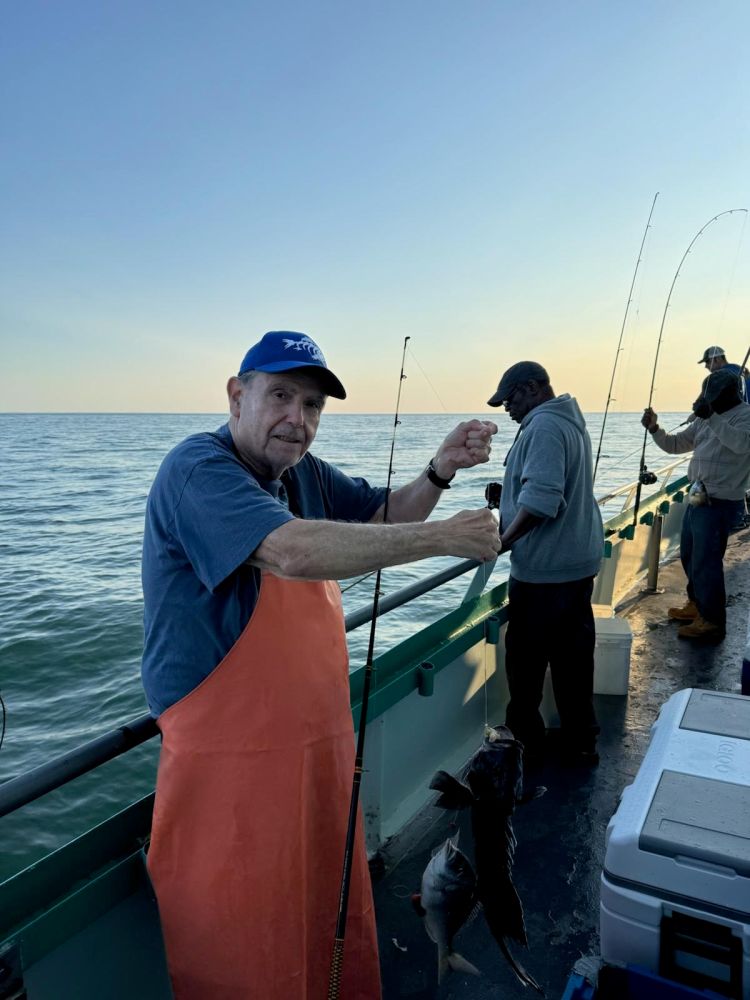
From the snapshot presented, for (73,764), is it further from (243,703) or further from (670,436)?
(670,436)

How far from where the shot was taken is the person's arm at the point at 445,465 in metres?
2.46

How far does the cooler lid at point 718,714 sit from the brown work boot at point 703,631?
3148mm

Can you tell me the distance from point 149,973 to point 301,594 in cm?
127

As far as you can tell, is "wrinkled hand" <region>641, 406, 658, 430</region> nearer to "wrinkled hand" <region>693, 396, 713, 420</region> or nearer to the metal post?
the metal post

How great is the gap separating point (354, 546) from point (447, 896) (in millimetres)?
1244

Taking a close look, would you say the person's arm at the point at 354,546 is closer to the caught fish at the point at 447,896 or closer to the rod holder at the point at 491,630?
the caught fish at the point at 447,896

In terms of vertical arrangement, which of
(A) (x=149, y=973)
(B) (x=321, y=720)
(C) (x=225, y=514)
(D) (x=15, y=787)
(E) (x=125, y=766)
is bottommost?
(E) (x=125, y=766)

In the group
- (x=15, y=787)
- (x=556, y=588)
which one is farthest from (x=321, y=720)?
(x=556, y=588)

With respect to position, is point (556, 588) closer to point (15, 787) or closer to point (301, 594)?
point (301, 594)

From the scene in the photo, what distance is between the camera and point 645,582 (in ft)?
22.9

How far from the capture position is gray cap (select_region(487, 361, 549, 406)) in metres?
3.63

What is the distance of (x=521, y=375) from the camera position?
11.9 feet

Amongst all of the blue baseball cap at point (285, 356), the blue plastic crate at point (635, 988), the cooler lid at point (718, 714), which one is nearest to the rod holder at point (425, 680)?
the cooler lid at point (718, 714)

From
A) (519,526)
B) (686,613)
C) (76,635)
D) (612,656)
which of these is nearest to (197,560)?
(519,526)
